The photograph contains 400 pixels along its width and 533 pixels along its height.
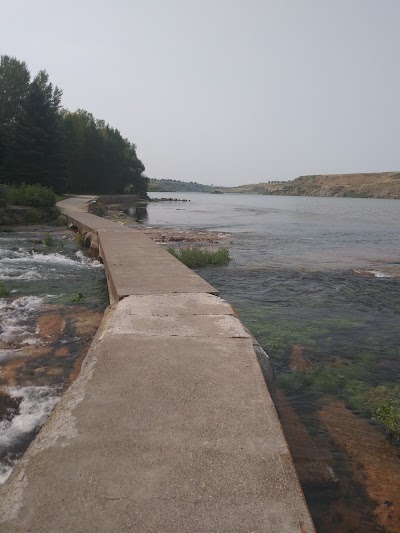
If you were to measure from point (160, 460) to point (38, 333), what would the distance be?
13.9 ft

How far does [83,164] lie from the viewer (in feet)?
197

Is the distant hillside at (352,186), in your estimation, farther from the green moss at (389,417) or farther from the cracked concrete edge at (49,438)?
the cracked concrete edge at (49,438)

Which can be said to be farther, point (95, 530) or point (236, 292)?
point (236, 292)

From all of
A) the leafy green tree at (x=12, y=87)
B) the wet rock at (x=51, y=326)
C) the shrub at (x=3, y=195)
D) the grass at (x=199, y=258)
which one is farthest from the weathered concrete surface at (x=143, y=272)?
the leafy green tree at (x=12, y=87)

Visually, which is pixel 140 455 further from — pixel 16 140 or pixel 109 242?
pixel 16 140

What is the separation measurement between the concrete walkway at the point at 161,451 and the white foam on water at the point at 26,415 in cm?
72

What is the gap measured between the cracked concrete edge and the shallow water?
2.30ft

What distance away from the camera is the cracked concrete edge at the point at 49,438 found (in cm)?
192

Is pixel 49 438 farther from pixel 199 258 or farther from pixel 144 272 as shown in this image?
pixel 199 258

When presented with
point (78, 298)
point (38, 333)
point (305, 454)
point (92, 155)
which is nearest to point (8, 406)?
point (38, 333)

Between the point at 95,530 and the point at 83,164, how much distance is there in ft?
206

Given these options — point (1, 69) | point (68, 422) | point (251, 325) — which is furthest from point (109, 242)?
point (1, 69)

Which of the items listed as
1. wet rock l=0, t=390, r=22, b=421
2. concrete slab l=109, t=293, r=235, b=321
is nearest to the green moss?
concrete slab l=109, t=293, r=235, b=321

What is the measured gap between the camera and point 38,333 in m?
5.91
